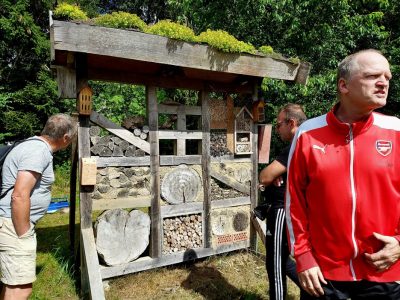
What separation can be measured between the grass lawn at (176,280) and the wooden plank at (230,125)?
1586 mm

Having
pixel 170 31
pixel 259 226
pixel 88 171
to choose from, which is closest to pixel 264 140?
pixel 259 226

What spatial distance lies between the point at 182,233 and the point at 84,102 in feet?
6.77

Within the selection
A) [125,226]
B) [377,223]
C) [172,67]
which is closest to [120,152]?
[125,226]

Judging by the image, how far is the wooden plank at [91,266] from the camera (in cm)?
333

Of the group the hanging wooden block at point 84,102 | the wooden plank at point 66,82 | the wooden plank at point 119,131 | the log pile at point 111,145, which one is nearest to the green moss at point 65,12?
the wooden plank at point 66,82

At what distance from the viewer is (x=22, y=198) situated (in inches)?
97.3

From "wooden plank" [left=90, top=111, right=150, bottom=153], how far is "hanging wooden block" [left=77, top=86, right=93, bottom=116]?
0.36 ft

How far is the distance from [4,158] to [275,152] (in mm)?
7047

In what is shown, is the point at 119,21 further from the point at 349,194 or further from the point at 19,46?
the point at 19,46

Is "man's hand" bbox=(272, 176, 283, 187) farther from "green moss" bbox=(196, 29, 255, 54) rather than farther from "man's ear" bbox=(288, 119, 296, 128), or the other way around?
"green moss" bbox=(196, 29, 255, 54)

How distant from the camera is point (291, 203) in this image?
1755 mm

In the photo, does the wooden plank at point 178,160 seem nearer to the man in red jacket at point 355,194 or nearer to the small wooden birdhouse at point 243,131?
the small wooden birdhouse at point 243,131

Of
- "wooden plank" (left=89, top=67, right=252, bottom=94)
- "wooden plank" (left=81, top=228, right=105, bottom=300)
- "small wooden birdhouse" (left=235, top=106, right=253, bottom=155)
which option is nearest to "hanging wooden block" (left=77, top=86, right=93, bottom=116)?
"wooden plank" (left=89, top=67, right=252, bottom=94)

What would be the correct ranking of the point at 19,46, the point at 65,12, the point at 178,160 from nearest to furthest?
the point at 65,12
the point at 178,160
the point at 19,46
